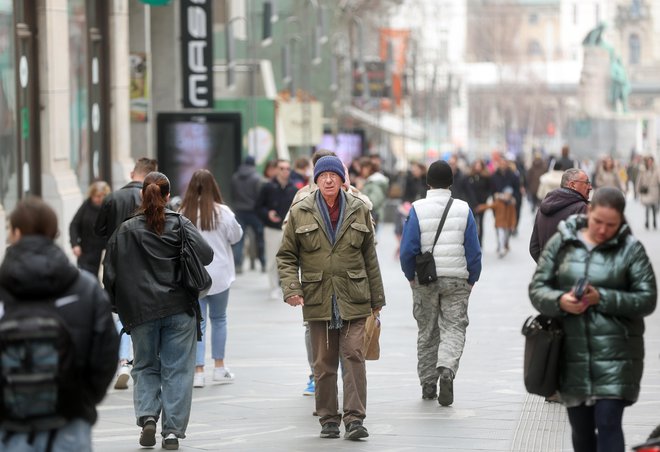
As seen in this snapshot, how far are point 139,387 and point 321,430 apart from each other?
1.19 m

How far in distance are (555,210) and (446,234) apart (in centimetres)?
77

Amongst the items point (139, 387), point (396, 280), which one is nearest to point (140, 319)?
point (139, 387)

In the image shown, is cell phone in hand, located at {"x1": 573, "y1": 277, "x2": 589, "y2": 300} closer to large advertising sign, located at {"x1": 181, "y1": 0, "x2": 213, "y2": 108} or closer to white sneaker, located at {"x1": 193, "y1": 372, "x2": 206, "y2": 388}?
white sneaker, located at {"x1": 193, "y1": 372, "x2": 206, "y2": 388}

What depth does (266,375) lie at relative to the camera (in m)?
13.2

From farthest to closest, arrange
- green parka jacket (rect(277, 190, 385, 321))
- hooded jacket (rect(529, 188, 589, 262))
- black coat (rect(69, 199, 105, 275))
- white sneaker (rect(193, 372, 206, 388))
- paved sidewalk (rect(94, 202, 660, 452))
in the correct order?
black coat (rect(69, 199, 105, 275))
white sneaker (rect(193, 372, 206, 388))
hooded jacket (rect(529, 188, 589, 262))
green parka jacket (rect(277, 190, 385, 321))
paved sidewalk (rect(94, 202, 660, 452))

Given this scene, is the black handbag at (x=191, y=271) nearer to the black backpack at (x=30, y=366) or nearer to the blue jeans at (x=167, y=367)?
the blue jeans at (x=167, y=367)

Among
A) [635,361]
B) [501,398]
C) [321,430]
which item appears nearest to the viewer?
[635,361]

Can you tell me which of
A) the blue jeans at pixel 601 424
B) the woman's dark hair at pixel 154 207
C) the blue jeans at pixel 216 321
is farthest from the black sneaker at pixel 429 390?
the blue jeans at pixel 601 424

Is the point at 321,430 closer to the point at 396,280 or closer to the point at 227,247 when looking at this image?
the point at 227,247

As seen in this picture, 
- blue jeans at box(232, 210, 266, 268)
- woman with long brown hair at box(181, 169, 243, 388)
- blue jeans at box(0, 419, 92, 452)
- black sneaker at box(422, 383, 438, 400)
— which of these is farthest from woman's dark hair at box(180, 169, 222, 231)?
blue jeans at box(232, 210, 266, 268)

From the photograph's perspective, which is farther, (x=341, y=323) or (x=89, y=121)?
(x=89, y=121)

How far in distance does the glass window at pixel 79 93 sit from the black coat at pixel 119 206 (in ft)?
34.6

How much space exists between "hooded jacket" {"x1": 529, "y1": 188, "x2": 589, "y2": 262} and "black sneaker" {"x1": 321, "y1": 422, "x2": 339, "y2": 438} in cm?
218

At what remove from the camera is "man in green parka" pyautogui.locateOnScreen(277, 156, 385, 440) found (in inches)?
399
